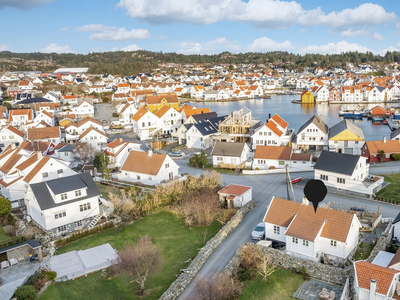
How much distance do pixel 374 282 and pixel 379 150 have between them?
21.4 m

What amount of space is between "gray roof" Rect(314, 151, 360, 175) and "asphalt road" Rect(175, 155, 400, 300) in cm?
179

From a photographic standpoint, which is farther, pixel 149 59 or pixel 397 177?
pixel 149 59

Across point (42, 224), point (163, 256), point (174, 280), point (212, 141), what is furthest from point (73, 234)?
point (212, 141)

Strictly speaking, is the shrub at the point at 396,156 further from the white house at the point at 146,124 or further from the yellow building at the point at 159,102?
the yellow building at the point at 159,102

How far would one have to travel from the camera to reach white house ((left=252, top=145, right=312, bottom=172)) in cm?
2747

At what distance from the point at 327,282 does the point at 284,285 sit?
1.69m

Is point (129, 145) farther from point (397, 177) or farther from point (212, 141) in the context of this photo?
Result: point (397, 177)

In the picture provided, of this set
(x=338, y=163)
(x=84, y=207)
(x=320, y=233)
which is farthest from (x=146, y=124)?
(x=320, y=233)

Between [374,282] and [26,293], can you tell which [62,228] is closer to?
[26,293]

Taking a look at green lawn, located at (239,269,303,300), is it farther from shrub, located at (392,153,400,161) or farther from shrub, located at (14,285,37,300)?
shrub, located at (392,153,400,161)

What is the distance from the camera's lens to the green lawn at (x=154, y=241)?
44.2 ft

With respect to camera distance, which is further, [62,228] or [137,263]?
[62,228]

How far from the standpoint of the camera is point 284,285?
1342 centimetres

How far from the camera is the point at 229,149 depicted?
29.8 meters
